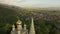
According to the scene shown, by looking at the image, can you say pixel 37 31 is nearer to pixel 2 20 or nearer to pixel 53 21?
pixel 53 21

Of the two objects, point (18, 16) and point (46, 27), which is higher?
point (18, 16)

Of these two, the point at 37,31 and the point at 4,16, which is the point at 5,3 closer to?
the point at 4,16

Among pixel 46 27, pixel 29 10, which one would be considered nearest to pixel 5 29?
pixel 29 10

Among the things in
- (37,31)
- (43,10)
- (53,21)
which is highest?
(43,10)

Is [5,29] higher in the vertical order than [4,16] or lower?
lower

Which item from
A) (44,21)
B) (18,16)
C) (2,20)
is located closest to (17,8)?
(18,16)

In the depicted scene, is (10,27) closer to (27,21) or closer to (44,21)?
(27,21)
